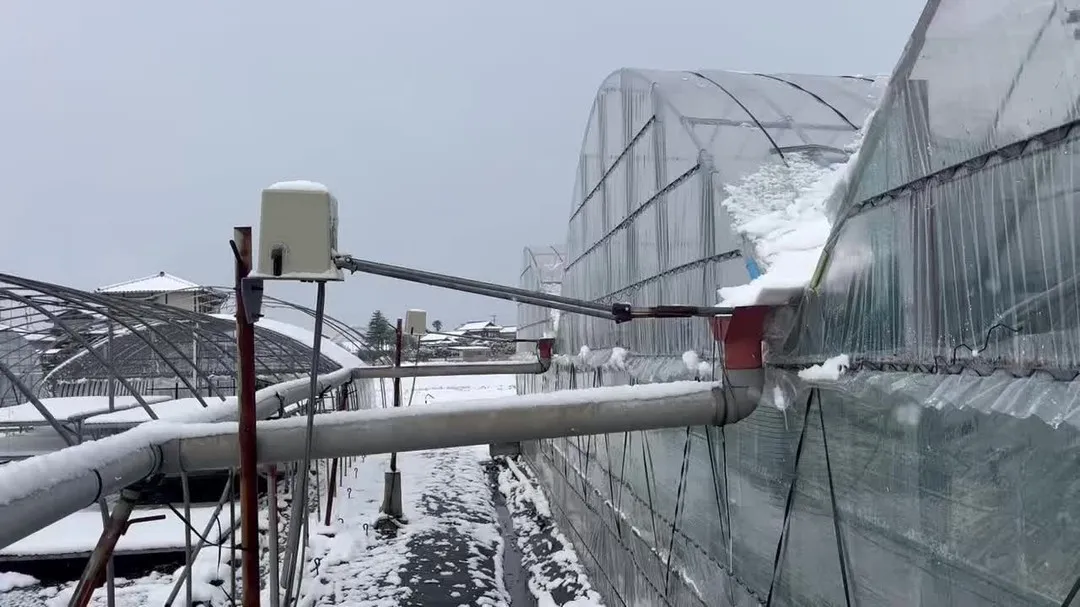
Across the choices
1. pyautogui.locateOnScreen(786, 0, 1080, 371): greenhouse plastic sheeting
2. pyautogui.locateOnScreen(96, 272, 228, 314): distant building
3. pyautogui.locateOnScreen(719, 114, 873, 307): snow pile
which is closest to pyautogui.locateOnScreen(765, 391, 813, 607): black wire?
pyautogui.locateOnScreen(786, 0, 1080, 371): greenhouse plastic sheeting

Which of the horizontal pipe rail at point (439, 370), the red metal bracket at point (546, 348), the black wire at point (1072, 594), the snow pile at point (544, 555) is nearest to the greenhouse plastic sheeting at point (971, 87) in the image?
the black wire at point (1072, 594)

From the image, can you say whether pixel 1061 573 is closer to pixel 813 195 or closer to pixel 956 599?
pixel 956 599

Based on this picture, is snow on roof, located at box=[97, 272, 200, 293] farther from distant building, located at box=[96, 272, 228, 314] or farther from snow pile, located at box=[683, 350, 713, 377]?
snow pile, located at box=[683, 350, 713, 377]

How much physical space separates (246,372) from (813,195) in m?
3.75

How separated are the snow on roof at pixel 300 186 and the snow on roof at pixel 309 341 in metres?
10.9

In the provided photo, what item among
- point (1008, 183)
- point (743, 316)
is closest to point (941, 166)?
point (1008, 183)

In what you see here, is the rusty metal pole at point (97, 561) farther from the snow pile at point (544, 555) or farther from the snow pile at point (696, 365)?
the snow pile at point (544, 555)

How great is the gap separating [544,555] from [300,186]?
8.62m

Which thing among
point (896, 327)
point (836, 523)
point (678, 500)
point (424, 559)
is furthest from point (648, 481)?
point (424, 559)

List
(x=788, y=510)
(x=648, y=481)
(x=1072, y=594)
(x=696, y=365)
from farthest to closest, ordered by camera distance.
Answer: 1. (x=648, y=481)
2. (x=696, y=365)
3. (x=788, y=510)
4. (x=1072, y=594)

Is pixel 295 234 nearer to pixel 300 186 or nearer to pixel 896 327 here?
pixel 300 186

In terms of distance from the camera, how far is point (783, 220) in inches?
170

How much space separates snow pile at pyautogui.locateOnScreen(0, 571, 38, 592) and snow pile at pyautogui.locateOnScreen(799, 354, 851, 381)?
437 inches

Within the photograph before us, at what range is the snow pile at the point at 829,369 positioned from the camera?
322 centimetres
